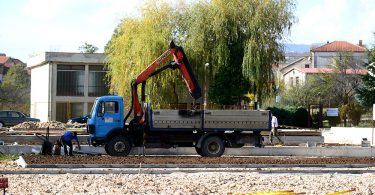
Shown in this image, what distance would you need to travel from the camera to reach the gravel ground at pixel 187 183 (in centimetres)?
2038

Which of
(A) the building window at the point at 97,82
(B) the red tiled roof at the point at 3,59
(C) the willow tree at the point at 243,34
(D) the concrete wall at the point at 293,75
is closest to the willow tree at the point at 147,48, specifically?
(C) the willow tree at the point at 243,34

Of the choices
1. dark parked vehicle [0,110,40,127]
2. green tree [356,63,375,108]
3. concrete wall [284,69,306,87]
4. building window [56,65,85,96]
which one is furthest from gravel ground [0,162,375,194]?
concrete wall [284,69,306,87]

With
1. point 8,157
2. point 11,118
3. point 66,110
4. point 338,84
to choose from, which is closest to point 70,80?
point 66,110

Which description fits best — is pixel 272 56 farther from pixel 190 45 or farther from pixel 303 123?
pixel 303 123

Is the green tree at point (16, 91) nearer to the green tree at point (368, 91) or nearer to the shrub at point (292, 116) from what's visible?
the shrub at point (292, 116)

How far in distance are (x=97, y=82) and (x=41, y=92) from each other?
570 cm

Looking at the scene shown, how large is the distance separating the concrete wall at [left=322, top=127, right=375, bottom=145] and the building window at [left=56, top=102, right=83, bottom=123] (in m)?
24.4

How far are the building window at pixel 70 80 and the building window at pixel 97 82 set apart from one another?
0.76 m

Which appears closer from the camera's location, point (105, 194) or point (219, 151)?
point (105, 194)

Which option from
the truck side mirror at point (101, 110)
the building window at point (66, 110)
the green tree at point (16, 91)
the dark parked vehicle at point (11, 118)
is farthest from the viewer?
the green tree at point (16, 91)

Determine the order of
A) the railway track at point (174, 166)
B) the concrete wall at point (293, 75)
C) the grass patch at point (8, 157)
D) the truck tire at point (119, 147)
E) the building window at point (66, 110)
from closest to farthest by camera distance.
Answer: the railway track at point (174, 166) < the grass patch at point (8, 157) < the truck tire at point (119, 147) < the building window at point (66, 110) < the concrete wall at point (293, 75)

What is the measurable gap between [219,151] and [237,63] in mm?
22617

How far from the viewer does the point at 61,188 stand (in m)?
20.6

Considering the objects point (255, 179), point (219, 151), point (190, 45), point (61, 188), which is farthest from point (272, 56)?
point (61, 188)
